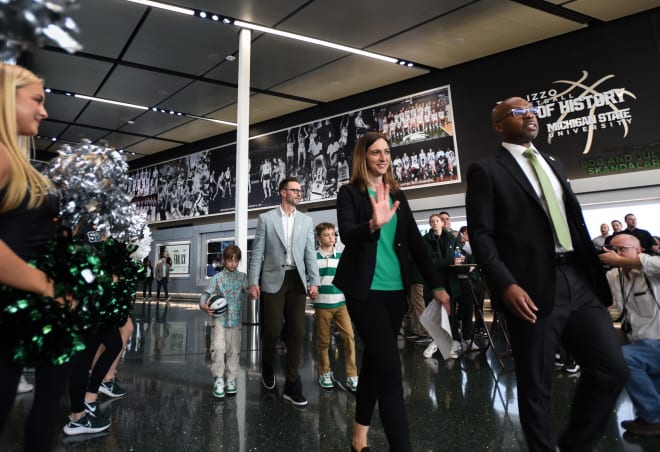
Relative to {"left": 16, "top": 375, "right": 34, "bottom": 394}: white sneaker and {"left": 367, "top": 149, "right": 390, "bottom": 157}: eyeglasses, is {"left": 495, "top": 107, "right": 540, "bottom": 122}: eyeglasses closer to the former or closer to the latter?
{"left": 367, "top": 149, "right": 390, "bottom": 157}: eyeglasses

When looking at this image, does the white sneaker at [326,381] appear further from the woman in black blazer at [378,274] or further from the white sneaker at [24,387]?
the white sneaker at [24,387]

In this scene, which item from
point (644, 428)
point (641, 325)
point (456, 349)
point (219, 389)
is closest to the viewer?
point (644, 428)

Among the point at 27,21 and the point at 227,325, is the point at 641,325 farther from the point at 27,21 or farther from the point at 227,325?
the point at 27,21

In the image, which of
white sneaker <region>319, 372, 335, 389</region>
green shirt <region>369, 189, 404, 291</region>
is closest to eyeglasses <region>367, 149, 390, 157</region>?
green shirt <region>369, 189, 404, 291</region>

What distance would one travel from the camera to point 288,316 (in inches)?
139

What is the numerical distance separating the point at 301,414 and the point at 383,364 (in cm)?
130

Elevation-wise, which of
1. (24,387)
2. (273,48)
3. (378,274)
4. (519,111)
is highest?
(273,48)

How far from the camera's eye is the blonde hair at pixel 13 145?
116cm

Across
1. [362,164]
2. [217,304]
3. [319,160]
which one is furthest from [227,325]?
[319,160]

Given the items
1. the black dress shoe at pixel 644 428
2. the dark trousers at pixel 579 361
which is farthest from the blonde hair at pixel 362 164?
the black dress shoe at pixel 644 428

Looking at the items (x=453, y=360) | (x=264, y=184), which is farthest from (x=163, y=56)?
(x=453, y=360)

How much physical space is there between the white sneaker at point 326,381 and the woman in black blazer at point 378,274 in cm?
158

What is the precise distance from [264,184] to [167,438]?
1106 centimetres

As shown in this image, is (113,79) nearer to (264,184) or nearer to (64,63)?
(64,63)
